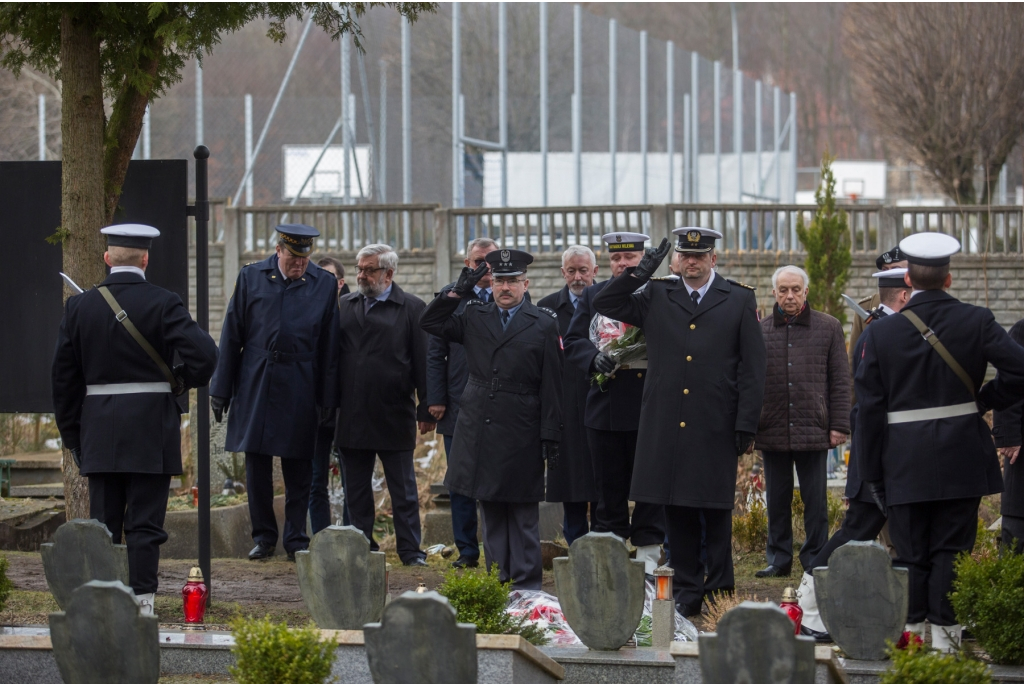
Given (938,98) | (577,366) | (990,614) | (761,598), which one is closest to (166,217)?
(577,366)

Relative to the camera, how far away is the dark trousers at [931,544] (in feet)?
19.6

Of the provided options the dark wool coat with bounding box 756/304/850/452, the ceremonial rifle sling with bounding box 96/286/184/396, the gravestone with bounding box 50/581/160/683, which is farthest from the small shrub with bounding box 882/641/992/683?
the dark wool coat with bounding box 756/304/850/452

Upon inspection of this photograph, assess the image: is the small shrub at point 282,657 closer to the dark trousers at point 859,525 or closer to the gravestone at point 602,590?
the gravestone at point 602,590

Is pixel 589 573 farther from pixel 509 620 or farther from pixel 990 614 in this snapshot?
pixel 990 614

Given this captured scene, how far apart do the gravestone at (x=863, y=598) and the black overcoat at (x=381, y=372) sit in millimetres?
4504

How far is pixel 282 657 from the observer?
434 centimetres

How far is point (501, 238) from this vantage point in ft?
75.8

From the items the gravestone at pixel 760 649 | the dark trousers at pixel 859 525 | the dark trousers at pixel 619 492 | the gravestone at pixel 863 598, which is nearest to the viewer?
the gravestone at pixel 760 649

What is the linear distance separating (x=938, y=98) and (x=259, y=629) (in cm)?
2656

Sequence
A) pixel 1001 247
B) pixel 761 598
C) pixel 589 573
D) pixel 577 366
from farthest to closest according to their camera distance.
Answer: pixel 1001 247
pixel 577 366
pixel 761 598
pixel 589 573

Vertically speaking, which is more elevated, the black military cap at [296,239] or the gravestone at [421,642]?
the black military cap at [296,239]

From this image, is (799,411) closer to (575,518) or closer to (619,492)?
(619,492)

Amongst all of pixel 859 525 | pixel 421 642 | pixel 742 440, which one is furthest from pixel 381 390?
pixel 421 642

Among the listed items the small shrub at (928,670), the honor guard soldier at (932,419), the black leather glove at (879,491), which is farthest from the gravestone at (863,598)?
the black leather glove at (879,491)
